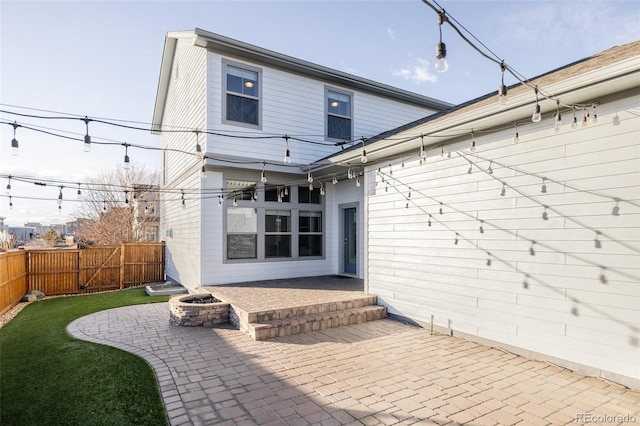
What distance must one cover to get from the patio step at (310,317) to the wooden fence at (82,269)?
722cm

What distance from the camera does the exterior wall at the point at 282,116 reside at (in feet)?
27.1

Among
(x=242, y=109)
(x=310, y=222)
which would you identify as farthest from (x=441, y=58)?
(x=310, y=222)

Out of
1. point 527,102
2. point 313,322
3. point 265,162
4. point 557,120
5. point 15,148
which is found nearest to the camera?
point 557,120

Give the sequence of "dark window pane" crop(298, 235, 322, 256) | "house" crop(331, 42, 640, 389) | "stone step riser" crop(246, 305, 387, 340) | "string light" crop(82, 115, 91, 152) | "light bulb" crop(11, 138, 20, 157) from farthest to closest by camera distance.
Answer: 1. "dark window pane" crop(298, 235, 322, 256)
2. "stone step riser" crop(246, 305, 387, 340)
3. "string light" crop(82, 115, 91, 152)
4. "light bulb" crop(11, 138, 20, 157)
5. "house" crop(331, 42, 640, 389)

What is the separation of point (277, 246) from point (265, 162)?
8.60 ft

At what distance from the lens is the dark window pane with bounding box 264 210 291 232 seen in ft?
30.6

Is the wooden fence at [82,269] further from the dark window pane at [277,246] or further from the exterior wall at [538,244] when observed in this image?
the exterior wall at [538,244]

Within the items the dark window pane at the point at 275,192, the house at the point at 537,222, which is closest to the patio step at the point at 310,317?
the house at the point at 537,222

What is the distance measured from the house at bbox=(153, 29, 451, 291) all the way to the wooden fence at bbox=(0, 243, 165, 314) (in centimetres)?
226

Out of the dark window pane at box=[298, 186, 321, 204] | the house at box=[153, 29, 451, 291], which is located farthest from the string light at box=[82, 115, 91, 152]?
the dark window pane at box=[298, 186, 321, 204]

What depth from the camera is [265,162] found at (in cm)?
791

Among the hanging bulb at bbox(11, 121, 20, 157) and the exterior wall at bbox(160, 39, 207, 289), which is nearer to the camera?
the hanging bulb at bbox(11, 121, 20, 157)

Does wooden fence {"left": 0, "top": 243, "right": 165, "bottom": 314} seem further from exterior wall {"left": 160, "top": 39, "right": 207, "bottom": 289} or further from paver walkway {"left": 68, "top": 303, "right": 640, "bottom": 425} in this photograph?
paver walkway {"left": 68, "top": 303, "right": 640, "bottom": 425}

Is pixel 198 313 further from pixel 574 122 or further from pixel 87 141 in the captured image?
pixel 574 122
